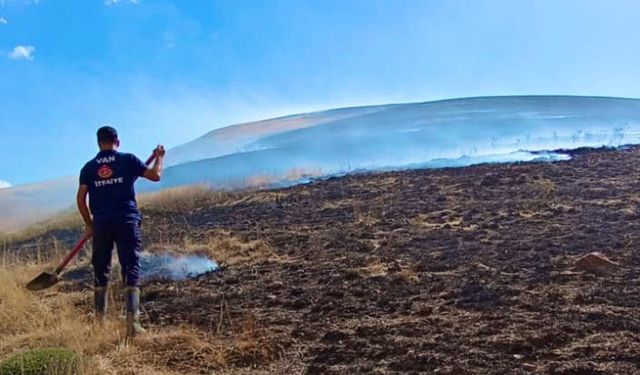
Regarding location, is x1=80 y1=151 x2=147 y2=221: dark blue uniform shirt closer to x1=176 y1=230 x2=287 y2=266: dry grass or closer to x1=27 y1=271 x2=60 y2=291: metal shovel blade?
x1=27 y1=271 x2=60 y2=291: metal shovel blade

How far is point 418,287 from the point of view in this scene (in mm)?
5824

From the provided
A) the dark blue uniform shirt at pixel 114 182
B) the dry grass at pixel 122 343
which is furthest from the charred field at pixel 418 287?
the dark blue uniform shirt at pixel 114 182

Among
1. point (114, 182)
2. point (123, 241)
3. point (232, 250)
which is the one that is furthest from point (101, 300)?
point (232, 250)

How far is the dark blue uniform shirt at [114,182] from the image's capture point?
192 inches

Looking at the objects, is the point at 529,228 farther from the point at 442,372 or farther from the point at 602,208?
the point at 442,372

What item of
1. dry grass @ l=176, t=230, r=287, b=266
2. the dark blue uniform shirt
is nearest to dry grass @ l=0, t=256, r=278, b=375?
the dark blue uniform shirt

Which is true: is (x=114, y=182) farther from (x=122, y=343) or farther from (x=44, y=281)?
(x=44, y=281)

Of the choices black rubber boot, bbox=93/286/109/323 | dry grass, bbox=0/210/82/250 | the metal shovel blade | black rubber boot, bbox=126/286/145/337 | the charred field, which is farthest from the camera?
dry grass, bbox=0/210/82/250

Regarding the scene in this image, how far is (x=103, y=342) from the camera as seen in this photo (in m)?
4.52

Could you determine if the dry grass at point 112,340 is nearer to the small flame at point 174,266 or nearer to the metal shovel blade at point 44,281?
the metal shovel blade at point 44,281

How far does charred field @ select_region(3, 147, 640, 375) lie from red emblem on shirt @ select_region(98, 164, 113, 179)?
1.24 meters

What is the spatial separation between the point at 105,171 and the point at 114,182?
4.2 inches

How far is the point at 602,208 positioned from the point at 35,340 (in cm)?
742

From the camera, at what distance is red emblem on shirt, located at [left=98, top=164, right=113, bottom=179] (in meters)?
4.88
